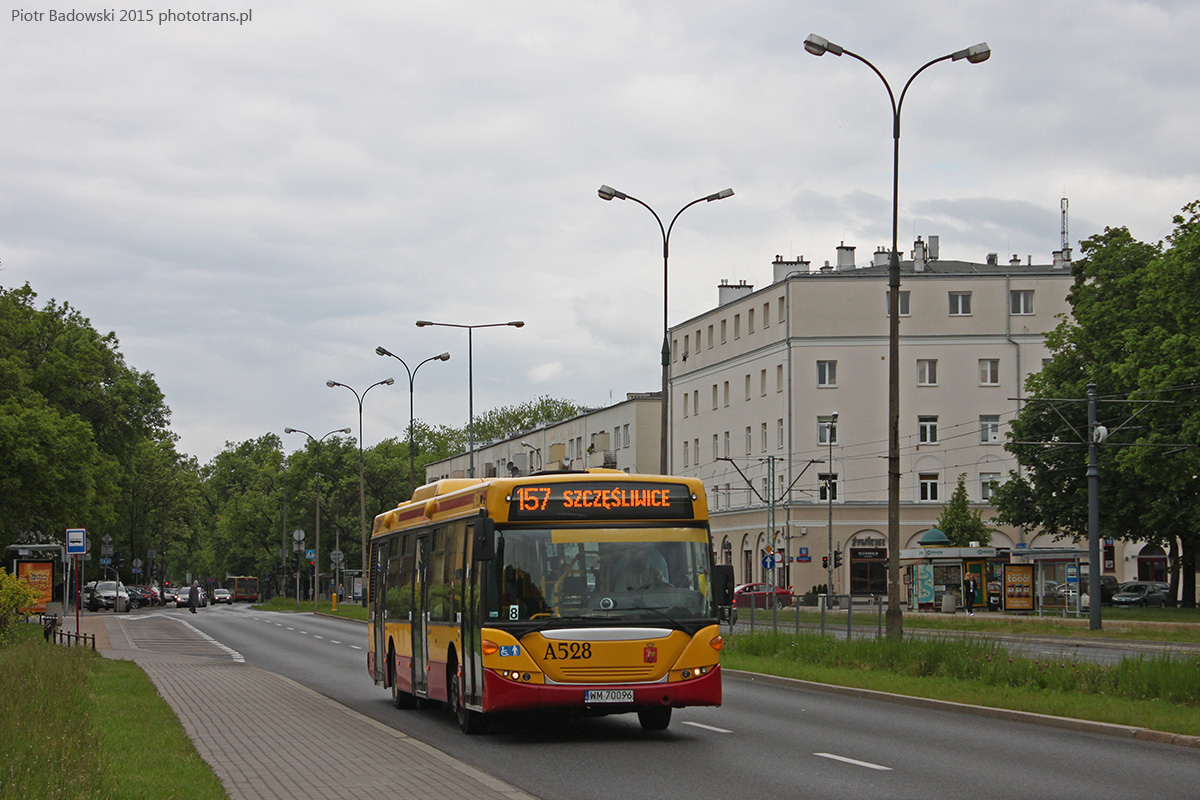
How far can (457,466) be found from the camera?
14088 cm

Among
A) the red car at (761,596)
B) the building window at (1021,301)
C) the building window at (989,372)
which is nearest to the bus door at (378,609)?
the red car at (761,596)

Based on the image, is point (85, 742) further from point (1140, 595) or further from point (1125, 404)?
point (1140, 595)

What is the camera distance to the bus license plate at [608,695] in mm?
14859

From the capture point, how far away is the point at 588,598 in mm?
15180

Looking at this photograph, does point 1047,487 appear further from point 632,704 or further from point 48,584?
point 632,704

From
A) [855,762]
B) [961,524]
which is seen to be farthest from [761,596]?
[855,762]

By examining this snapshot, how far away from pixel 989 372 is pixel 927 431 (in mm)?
4774

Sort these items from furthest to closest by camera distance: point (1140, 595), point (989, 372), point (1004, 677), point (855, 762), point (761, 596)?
point (989, 372)
point (1140, 595)
point (761, 596)
point (1004, 677)
point (855, 762)

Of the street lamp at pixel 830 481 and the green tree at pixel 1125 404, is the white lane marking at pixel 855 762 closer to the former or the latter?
the green tree at pixel 1125 404

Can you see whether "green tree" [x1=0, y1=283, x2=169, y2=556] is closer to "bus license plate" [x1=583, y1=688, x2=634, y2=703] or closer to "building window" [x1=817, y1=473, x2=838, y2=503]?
"building window" [x1=817, y1=473, x2=838, y2=503]

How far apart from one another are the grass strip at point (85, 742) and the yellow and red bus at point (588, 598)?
3.17 metres

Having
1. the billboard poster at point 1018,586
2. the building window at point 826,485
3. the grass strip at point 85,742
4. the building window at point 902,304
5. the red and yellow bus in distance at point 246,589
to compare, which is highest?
the building window at point 902,304

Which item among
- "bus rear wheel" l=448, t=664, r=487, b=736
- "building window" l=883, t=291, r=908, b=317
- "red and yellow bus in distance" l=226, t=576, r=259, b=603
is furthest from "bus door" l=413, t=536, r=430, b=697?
"red and yellow bus in distance" l=226, t=576, r=259, b=603

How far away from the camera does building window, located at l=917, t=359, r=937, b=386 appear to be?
268ft
